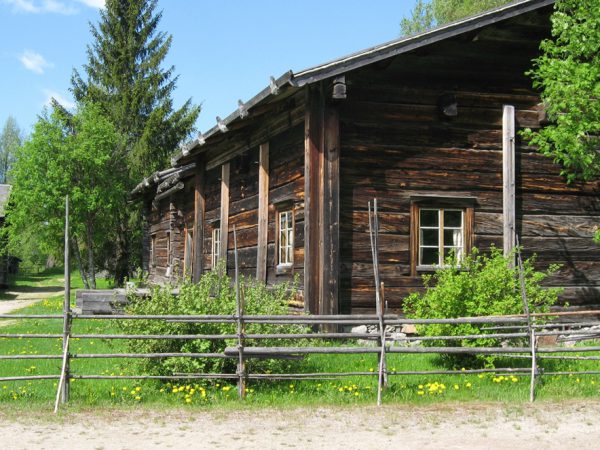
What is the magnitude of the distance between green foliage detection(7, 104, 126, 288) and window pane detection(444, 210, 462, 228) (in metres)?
19.8

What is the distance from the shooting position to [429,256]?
12422 millimetres

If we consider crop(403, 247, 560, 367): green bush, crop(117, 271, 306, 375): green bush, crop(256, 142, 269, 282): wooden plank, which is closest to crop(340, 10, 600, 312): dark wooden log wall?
crop(403, 247, 560, 367): green bush

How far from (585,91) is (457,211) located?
2.87m

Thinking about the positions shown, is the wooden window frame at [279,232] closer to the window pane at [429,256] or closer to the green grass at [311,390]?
the window pane at [429,256]

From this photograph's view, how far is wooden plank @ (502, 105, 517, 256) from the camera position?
496 inches

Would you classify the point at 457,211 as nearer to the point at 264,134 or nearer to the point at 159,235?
the point at 264,134

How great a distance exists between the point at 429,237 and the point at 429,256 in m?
0.31

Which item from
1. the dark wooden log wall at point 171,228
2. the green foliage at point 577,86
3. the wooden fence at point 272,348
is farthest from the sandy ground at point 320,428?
the dark wooden log wall at point 171,228

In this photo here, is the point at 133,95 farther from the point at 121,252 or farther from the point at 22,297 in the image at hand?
the point at 22,297

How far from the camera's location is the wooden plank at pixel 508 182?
12.6m

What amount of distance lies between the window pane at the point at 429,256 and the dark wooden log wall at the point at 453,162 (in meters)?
0.30

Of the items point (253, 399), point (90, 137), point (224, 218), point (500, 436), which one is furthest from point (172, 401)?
point (90, 137)

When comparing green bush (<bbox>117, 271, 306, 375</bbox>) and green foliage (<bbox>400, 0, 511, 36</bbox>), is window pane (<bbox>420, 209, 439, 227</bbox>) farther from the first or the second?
green foliage (<bbox>400, 0, 511, 36</bbox>)

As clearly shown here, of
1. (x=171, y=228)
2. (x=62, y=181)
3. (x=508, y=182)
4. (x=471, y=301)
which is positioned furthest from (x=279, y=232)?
(x=62, y=181)
